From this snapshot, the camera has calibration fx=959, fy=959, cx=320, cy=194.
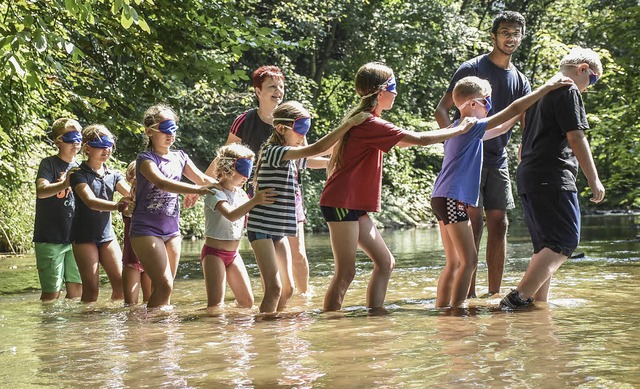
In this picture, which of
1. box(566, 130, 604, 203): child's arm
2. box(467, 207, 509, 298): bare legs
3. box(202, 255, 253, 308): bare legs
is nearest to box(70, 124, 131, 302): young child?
box(202, 255, 253, 308): bare legs

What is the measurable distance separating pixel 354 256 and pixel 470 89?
5.03 ft

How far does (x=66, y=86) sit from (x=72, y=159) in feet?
17.6

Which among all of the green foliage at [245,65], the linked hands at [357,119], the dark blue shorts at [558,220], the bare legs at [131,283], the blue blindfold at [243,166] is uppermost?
the green foliage at [245,65]

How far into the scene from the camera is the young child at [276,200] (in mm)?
7113

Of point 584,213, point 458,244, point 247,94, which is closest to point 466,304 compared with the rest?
point 458,244

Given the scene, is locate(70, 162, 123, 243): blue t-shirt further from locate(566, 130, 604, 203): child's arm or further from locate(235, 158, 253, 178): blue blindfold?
locate(566, 130, 604, 203): child's arm

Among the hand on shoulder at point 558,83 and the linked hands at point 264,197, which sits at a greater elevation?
the hand on shoulder at point 558,83

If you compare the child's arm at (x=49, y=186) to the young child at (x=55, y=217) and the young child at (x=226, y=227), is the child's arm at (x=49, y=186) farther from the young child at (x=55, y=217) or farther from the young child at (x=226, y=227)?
the young child at (x=226, y=227)

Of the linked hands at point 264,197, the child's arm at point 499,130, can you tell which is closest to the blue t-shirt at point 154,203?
the linked hands at point 264,197

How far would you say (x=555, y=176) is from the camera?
6.99 meters

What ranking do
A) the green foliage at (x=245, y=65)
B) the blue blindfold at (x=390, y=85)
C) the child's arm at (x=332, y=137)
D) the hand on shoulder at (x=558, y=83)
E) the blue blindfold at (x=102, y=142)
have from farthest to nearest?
the green foliage at (x=245, y=65)
the blue blindfold at (x=102, y=142)
the blue blindfold at (x=390, y=85)
the hand on shoulder at (x=558, y=83)
the child's arm at (x=332, y=137)

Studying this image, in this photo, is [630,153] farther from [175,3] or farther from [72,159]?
[72,159]

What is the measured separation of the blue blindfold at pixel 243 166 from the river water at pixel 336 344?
1.11 metres

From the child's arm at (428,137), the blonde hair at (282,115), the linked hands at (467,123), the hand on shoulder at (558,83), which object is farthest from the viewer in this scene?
the blonde hair at (282,115)
